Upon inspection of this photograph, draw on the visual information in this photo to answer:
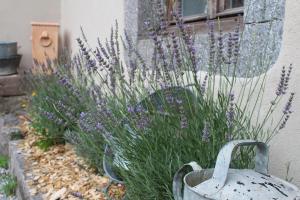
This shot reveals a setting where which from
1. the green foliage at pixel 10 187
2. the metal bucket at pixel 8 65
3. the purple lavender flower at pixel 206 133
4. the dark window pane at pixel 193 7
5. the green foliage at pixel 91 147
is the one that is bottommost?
the green foliage at pixel 10 187

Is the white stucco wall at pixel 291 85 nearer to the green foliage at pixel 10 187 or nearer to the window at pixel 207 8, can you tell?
the window at pixel 207 8

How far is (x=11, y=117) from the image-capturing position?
5.24 m

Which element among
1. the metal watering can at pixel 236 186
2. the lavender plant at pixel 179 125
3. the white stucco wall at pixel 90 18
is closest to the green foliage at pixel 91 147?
the lavender plant at pixel 179 125

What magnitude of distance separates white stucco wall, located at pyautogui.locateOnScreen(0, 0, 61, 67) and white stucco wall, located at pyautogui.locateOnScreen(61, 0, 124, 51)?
0.78 feet

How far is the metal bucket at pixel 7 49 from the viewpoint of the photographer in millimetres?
5609

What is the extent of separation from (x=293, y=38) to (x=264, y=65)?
0.24 m

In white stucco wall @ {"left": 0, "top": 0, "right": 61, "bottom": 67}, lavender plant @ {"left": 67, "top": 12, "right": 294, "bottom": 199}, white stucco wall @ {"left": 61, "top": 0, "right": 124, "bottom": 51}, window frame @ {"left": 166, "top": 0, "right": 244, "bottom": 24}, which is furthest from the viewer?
white stucco wall @ {"left": 0, "top": 0, "right": 61, "bottom": 67}

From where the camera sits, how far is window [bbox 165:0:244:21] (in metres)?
2.71

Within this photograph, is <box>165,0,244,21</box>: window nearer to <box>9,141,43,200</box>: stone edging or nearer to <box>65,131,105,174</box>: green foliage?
<box>65,131,105,174</box>: green foliage

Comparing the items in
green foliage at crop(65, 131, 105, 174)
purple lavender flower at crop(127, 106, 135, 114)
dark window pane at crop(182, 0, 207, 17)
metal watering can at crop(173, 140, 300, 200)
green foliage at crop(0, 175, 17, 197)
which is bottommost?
green foliage at crop(0, 175, 17, 197)

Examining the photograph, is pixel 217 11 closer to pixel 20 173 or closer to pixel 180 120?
pixel 180 120

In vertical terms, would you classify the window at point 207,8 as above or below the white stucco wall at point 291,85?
above

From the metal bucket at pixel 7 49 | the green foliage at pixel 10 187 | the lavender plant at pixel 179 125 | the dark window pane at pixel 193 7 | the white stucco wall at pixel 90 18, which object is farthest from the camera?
the metal bucket at pixel 7 49

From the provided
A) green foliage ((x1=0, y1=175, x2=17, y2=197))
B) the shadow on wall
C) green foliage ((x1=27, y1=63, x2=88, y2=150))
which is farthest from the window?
green foliage ((x1=0, y1=175, x2=17, y2=197))
